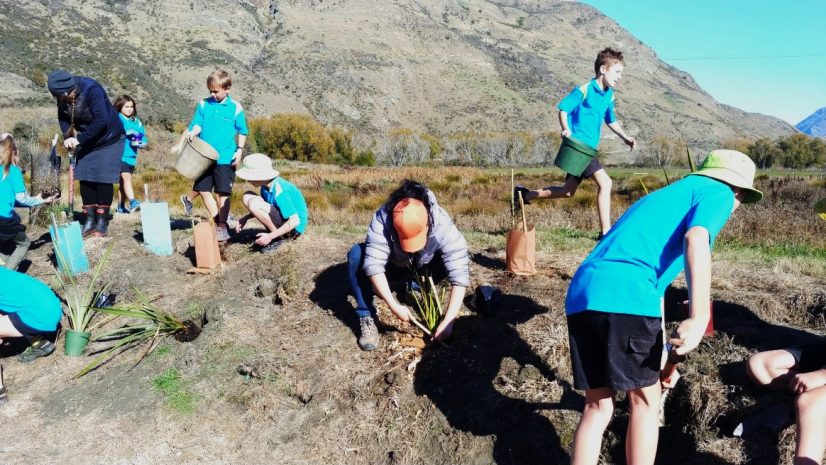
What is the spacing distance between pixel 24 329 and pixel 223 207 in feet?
7.05

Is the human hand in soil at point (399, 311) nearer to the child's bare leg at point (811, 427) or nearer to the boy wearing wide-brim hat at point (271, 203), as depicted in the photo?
the child's bare leg at point (811, 427)

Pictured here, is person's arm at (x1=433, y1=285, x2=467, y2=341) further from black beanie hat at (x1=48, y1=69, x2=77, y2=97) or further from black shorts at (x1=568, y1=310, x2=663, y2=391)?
black beanie hat at (x1=48, y1=69, x2=77, y2=97)

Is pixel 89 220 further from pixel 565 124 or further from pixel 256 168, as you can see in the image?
pixel 565 124

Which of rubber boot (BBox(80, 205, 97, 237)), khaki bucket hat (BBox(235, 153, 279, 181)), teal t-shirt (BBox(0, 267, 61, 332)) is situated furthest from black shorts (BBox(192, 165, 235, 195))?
teal t-shirt (BBox(0, 267, 61, 332))

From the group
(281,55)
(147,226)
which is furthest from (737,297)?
(281,55)

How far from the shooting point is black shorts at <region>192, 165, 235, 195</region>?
5.70m

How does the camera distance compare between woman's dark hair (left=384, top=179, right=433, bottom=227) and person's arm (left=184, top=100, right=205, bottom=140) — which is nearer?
woman's dark hair (left=384, top=179, right=433, bottom=227)

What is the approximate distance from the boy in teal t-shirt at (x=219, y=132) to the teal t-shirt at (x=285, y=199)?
1.78ft

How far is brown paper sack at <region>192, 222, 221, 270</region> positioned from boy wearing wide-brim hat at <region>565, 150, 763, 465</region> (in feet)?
12.6

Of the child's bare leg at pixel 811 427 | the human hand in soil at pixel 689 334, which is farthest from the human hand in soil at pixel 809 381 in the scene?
the human hand in soil at pixel 689 334

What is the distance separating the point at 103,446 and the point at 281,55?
91.7 meters

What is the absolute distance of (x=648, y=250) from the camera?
2166 millimetres

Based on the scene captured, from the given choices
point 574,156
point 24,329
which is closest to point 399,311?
point 574,156

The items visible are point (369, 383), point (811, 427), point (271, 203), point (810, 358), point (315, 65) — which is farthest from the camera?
point (315, 65)
